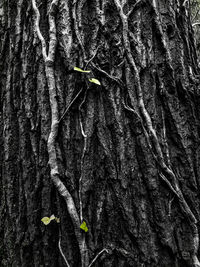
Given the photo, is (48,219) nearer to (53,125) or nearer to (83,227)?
(83,227)

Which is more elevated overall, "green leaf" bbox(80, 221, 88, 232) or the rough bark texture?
the rough bark texture

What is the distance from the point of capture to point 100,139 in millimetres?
887

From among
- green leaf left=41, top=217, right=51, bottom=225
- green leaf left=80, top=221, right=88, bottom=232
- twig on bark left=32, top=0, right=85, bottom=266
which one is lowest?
green leaf left=80, top=221, right=88, bottom=232

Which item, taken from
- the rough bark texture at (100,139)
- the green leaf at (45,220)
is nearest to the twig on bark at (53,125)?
the rough bark texture at (100,139)

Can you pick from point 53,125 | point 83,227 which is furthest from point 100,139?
point 83,227

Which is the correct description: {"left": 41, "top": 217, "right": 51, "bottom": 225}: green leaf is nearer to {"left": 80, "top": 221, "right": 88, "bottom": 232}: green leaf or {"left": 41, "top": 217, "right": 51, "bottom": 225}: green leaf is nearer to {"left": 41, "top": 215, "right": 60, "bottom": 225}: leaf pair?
{"left": 41, "top": 215, "right": 60, "bottom": 225}: leaf pair

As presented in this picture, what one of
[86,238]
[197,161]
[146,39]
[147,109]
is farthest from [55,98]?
[197,161]

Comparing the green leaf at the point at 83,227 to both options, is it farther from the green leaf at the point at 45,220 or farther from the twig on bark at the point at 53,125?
the green leaf at the point at 45,220

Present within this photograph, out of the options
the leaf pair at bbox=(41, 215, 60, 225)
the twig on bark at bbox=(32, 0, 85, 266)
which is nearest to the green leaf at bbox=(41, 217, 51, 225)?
the leaf pair at bbox=(41, 215, 60, 225)

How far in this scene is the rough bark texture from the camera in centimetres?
84

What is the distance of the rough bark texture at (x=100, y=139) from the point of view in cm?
84

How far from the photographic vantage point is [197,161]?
93 cm

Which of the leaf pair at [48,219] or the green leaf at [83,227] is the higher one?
the leaf pair at [48,219]

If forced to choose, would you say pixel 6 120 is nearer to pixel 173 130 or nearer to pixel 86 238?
pixel 86 238
